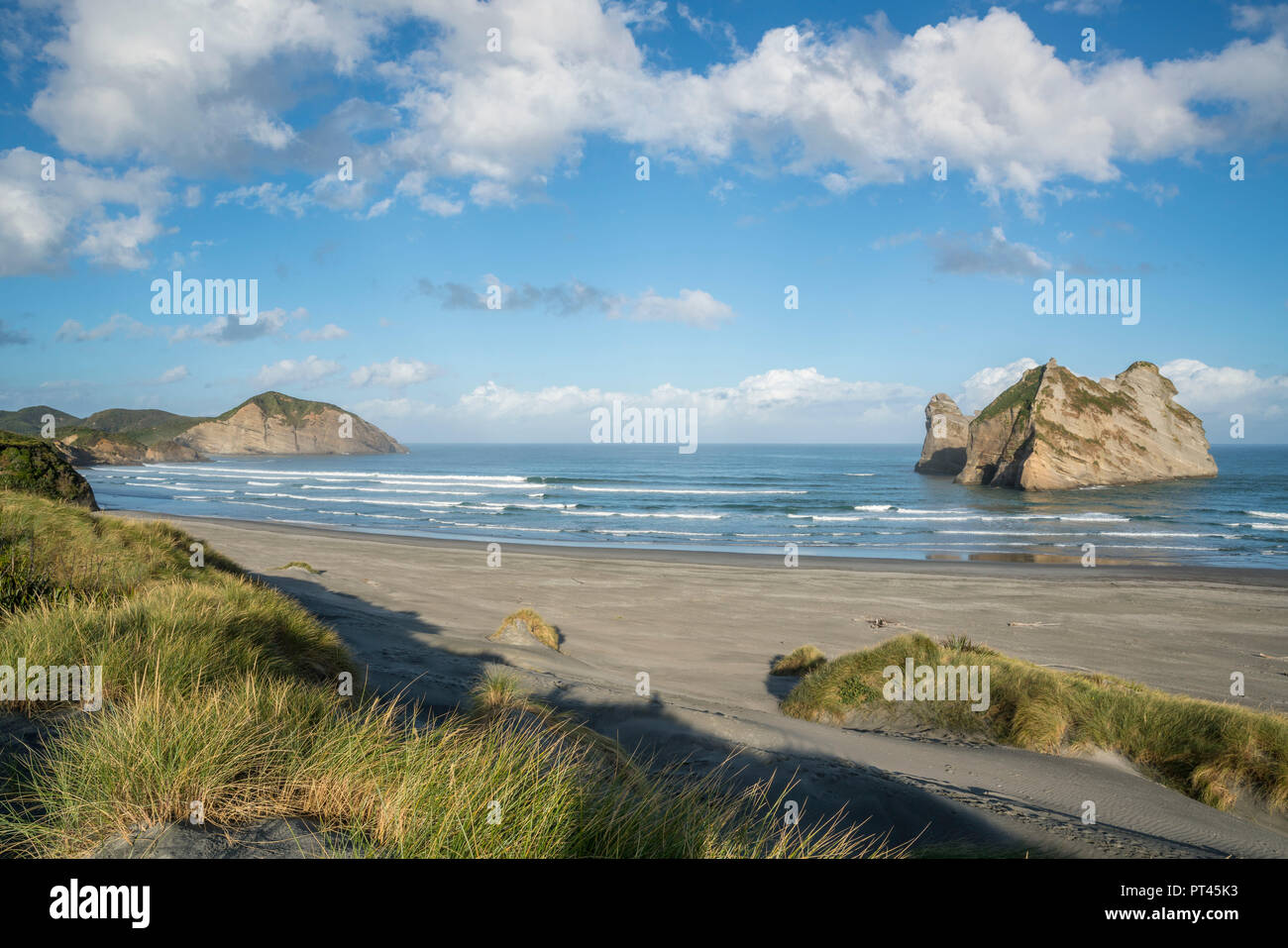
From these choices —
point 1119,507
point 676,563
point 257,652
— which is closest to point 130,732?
point 257,652

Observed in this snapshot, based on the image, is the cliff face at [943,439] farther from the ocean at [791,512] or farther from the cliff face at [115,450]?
the cliff face at [115,450]

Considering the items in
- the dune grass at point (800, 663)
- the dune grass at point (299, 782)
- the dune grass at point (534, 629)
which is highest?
the dune grass at point (299, 782)

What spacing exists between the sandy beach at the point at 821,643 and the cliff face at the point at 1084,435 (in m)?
43.1

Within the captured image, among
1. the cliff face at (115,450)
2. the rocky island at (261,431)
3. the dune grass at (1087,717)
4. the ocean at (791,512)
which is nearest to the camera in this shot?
the dune grass at (1087,717)

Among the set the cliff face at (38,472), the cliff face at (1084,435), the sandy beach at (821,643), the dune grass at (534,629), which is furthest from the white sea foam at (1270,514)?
the cliff face at (38,472)

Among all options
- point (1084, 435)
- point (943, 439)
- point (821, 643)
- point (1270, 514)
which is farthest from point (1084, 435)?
A: point (821, 643)

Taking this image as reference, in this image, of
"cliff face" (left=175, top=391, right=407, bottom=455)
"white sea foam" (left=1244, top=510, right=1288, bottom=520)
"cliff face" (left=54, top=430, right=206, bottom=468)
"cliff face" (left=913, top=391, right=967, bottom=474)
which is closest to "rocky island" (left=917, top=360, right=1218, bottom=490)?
"cliff face" (left=913, top=391, right=967, bottom=474)

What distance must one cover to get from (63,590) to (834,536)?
35.8 metres

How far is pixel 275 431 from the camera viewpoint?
575ft

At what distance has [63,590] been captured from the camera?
7.02 meters

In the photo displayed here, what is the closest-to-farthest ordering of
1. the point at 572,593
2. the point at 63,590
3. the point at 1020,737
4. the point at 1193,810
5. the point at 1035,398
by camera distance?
the point at 1193,810
the point at 63,590
the point at 1020,737
the point at 572,593
the point at 1035,398

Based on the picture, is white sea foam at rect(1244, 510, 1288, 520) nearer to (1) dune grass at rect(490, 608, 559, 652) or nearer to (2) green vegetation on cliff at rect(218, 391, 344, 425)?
(1) dune grass at rect(490, 608, 559, 652)

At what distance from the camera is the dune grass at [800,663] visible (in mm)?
12432
